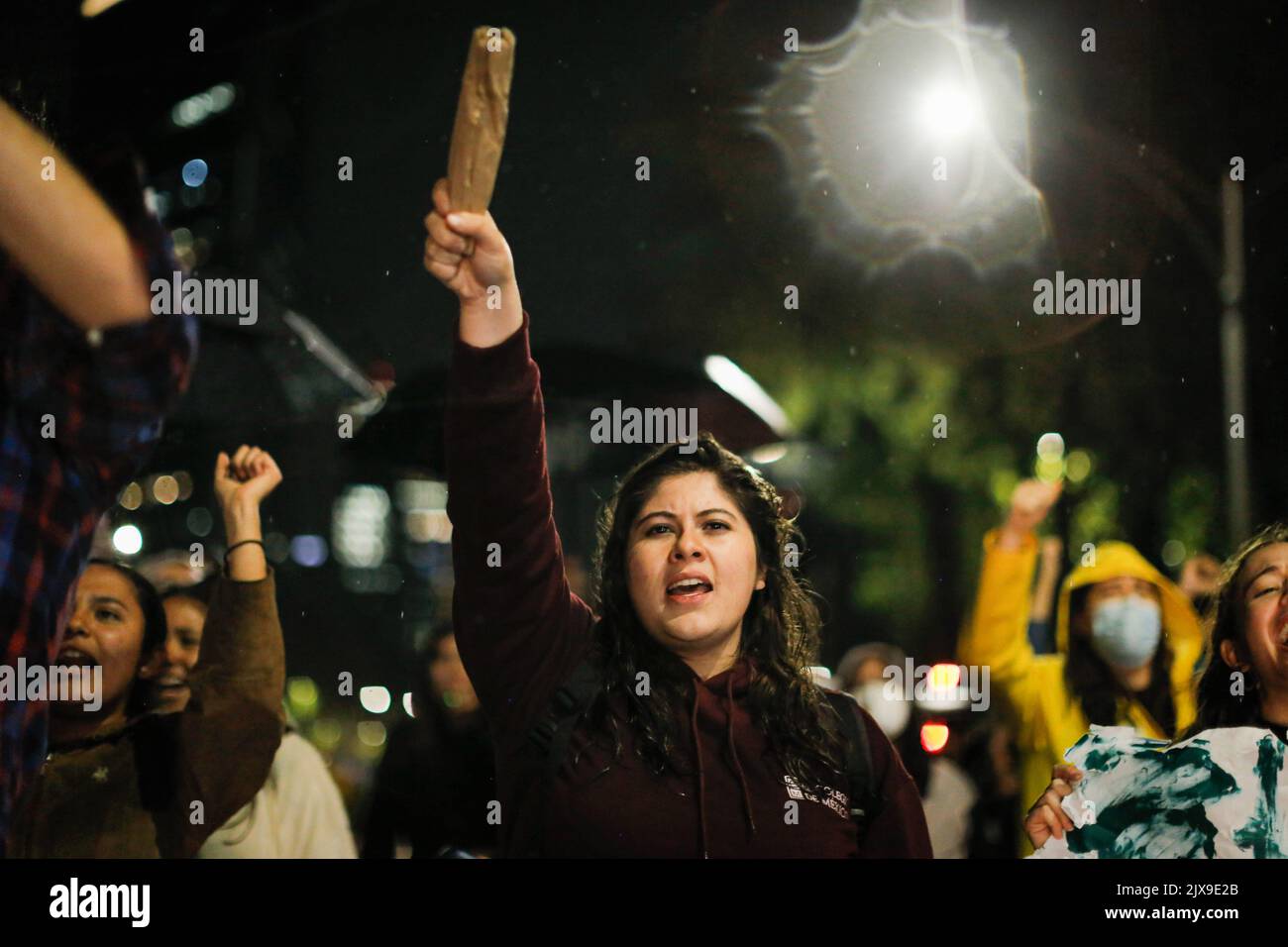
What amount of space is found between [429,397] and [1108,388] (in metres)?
1.60

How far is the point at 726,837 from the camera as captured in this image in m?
2.53

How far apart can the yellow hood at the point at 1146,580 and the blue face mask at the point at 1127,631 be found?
35mm

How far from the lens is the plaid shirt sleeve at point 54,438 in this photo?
239cm

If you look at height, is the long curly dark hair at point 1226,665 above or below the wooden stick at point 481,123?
below

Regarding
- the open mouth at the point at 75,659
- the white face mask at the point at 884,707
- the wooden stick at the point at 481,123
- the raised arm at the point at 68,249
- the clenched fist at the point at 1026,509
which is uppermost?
the wooden stick at the point at 481,123

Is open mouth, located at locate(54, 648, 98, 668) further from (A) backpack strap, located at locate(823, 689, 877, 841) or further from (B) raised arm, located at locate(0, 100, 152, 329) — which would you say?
(A) backpack strap, located at locate(823, 689, 877, 841)

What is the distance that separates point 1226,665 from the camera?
2.84m

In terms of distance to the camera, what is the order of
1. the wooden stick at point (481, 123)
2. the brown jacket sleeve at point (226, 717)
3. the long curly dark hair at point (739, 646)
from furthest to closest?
1. the brown jacket sleeve at point (226, 717)
2. the long curly dark hair at point (739, 646)
3. the wooden stick at point (481, 123)

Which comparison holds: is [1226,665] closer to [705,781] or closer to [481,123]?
[705,781]

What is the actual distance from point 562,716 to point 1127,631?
1.37 metres

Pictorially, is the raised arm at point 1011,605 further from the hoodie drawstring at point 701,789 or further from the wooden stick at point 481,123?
the wooden stick at point 481,123

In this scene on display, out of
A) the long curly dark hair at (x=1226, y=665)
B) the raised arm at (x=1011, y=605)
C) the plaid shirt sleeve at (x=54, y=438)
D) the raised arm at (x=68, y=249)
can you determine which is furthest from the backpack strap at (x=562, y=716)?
the long curly dark hair at (x=1226, y=665)

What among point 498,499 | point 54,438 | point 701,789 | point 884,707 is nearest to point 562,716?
point 701,789

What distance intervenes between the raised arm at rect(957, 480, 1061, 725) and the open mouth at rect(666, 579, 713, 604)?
655 mm
